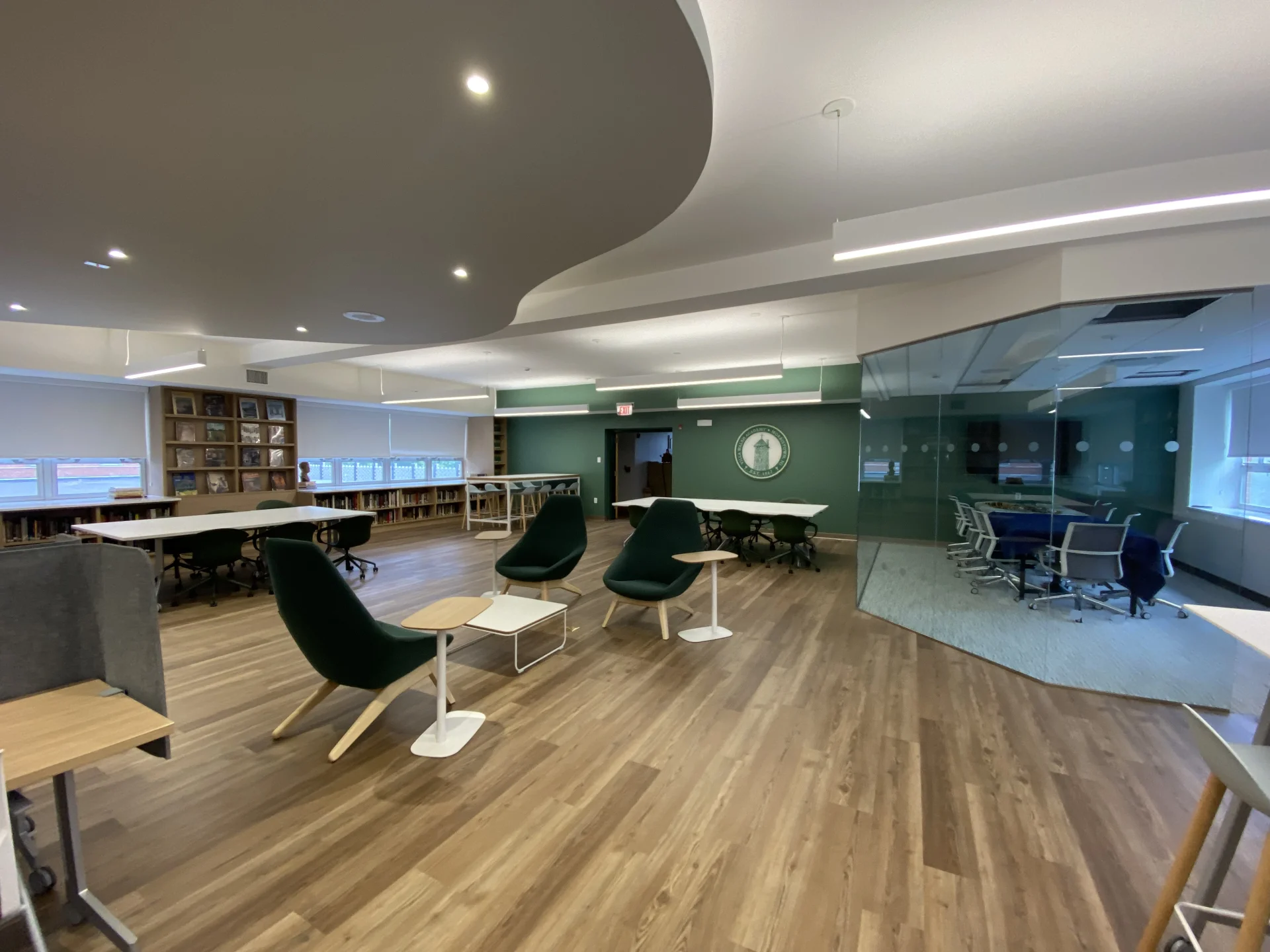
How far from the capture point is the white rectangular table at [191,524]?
15.4ft

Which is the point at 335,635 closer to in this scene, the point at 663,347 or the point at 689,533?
the point at 689,533

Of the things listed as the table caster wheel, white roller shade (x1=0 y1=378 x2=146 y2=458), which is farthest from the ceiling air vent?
white roller shade (x1=0 y1=378 x2=146 y2=458)

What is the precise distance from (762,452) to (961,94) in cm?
794

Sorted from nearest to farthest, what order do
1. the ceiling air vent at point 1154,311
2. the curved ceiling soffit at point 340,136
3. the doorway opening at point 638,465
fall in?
the curved ceiling soffit at point 340,136
the ceiling air vent at point 1154,311
the doorway opening at point 638,465

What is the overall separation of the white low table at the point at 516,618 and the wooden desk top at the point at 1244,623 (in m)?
3.16

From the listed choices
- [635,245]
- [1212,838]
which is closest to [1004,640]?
[1212,838]

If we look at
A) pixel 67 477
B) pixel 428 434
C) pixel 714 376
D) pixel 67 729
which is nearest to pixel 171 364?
→ pixel 67 477

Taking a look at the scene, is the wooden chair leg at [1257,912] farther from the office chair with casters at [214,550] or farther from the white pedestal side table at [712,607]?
the office chair with casters at [214,550]

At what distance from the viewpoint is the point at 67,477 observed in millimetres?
6621

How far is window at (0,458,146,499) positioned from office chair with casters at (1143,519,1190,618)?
37.9 feet

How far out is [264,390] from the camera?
25.8 ft

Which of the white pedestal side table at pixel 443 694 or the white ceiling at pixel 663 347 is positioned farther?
the white ceiling at pixel 663 347

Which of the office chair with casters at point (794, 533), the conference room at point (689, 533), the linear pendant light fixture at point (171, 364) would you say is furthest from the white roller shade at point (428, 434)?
the office chair with casters at point (794, 533)

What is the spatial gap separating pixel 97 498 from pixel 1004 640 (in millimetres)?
10752
